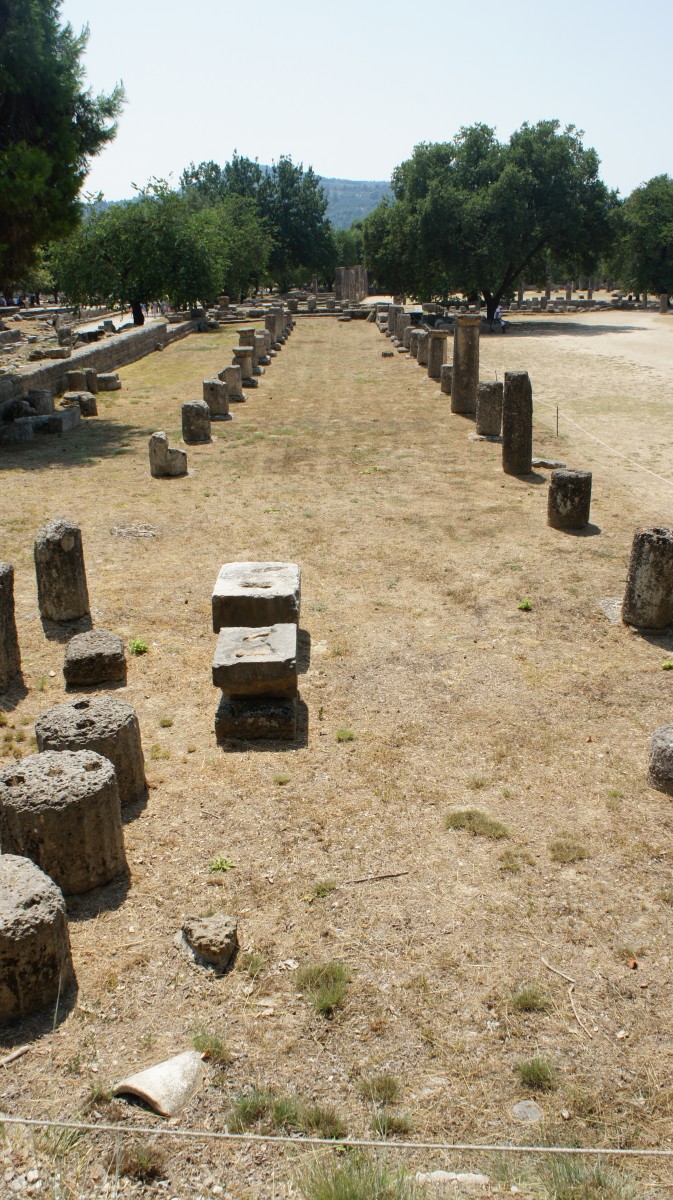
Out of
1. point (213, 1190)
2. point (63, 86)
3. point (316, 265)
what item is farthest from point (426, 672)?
point (316, 265)

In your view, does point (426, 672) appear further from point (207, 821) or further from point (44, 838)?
point (44, 838)

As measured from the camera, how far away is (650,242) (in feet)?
163

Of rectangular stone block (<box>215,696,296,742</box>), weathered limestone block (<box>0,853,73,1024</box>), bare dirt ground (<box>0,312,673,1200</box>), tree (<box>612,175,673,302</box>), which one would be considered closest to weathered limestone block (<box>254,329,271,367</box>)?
bare dirt ground (<box>0,312,673,1200</box>)

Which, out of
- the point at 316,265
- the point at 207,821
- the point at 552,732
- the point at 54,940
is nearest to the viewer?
the point at 54,940

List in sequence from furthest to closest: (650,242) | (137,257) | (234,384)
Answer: (650,242)
(137,257)
(234,384)

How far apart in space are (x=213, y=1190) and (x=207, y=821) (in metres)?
2.48

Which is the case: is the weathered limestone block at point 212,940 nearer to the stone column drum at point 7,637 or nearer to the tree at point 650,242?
the stone column drum at point 7,637

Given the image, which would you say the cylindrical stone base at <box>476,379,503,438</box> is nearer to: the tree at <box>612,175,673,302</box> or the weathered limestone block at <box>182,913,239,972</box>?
the weathered limestone block at <box>182,913,239,972</box>

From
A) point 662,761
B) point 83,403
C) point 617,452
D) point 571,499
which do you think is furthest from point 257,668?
point 83,403

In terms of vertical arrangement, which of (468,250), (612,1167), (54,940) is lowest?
(612,1167)

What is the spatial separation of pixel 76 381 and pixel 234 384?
12.6 feet

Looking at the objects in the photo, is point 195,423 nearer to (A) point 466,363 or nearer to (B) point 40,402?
(B) point 40,402

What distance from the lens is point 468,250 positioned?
38125mm

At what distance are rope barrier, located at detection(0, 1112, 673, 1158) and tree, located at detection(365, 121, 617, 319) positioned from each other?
37.3 m
